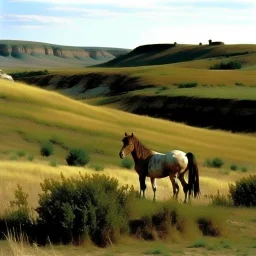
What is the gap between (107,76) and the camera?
443 ft

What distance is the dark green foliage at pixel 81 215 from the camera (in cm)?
1391

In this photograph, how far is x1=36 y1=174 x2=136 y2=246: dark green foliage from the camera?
1391cm

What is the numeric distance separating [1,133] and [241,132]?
3474cm

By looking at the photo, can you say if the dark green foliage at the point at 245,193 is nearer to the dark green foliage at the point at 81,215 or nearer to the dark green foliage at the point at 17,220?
the dark green foliage at the point at 81,215

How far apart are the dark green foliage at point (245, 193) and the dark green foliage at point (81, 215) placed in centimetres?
706

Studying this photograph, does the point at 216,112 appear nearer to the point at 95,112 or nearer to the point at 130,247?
the point at 95,112

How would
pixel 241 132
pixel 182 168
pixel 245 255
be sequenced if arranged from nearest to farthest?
1. pixel 245 255
2. pixel 182 168
3. pixel 241 132

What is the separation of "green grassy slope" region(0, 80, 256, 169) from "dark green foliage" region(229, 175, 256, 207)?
65.6 feet

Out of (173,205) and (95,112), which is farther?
(95,112)

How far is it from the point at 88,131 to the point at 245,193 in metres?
30.1

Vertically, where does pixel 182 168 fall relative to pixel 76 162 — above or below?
above

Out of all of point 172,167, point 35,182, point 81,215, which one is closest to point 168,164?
point 172,167

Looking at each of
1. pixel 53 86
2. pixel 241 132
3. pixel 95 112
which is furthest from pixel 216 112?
pixel 53 86

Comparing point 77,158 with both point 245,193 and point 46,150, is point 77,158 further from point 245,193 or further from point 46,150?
point 245,193
